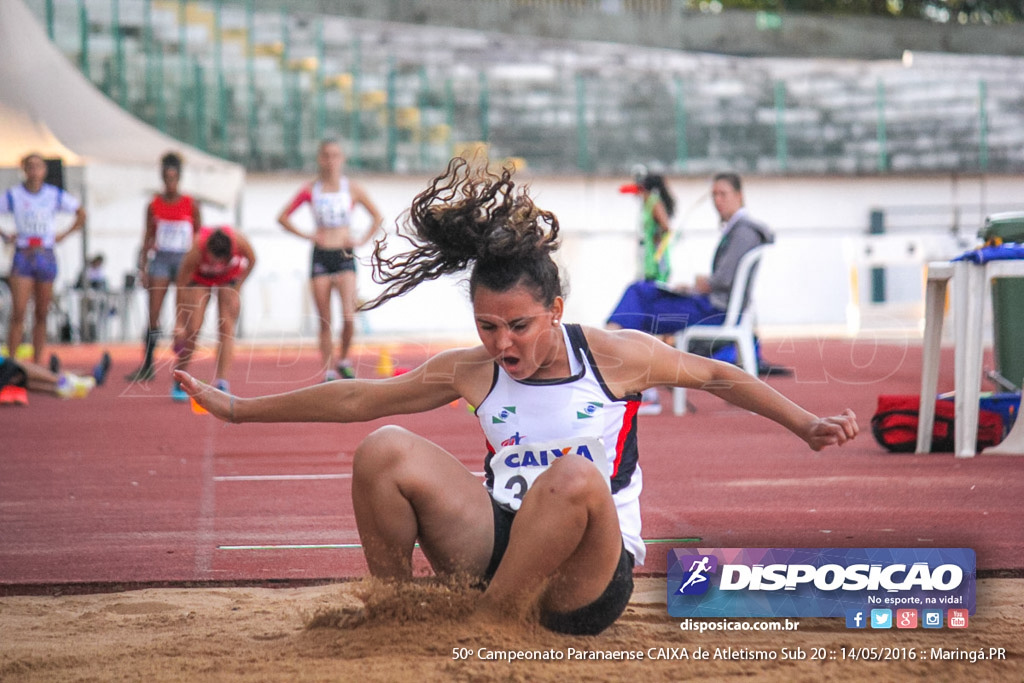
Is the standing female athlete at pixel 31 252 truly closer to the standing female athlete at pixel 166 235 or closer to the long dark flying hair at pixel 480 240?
the standing female athlete at pixel 166 235

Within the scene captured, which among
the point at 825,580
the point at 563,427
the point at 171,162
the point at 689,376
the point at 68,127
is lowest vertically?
the point at 825,580

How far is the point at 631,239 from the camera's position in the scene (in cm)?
2291

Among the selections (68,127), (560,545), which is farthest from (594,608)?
(68,127)

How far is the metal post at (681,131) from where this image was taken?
2487 cm

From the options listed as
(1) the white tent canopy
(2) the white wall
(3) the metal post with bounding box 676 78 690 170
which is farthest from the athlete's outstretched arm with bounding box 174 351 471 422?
(3) the metal post with bounding box 676 78 690 170

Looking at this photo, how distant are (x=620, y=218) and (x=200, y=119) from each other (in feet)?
25.9

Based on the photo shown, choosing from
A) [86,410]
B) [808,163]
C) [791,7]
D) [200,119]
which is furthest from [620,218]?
[791,7]

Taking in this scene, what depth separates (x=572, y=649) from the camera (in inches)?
123

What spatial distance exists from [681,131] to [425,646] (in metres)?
22.8

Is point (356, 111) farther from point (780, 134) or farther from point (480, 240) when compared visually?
point (480, 240)

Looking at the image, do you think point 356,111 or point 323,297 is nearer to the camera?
point 323,297

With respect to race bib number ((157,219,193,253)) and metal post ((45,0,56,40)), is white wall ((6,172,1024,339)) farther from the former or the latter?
race bib number ((157,219,193,253))

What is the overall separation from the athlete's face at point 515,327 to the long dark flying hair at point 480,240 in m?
0.03

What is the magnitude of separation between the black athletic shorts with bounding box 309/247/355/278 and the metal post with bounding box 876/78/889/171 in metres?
16.7
